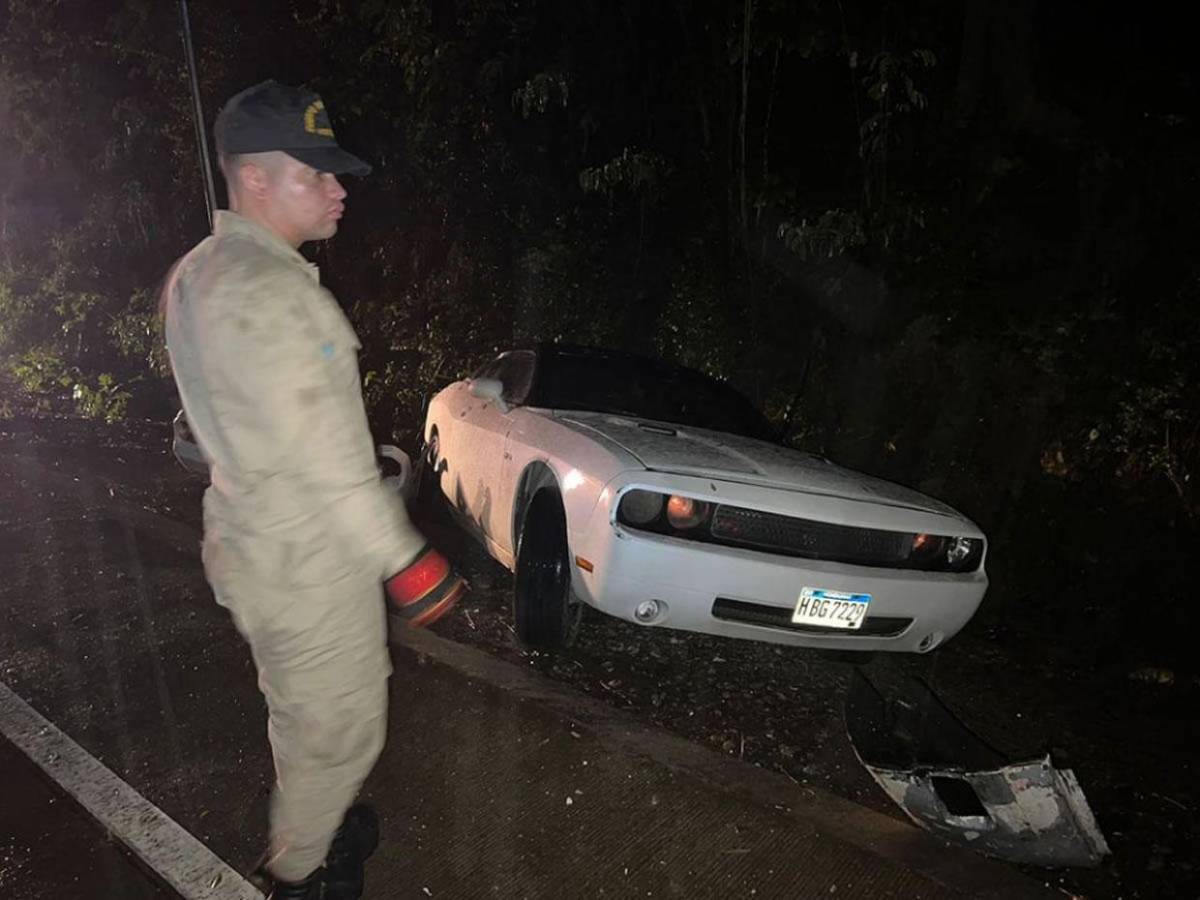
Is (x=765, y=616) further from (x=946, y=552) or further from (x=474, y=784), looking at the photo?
(x=474, y=784)

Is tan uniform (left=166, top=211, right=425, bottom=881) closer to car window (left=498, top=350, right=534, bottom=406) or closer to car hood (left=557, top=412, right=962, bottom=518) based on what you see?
car hood (left=557, top=412, right=962, bottom=518)

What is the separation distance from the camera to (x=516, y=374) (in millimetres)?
4898

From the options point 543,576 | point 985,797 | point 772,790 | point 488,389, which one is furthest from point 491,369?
point 985,797

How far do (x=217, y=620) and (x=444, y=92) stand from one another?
707 cm

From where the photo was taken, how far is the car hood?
10.9 ft

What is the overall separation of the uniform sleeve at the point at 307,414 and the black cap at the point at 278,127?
309 mm

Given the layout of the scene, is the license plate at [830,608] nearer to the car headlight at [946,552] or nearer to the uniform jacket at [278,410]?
the car headlight at [946,552]

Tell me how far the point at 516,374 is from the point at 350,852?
3132 mm

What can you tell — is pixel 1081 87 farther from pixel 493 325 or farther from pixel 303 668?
pixel 303 668

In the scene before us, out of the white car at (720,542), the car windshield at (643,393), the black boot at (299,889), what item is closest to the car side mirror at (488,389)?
the car windshield at (643,393)

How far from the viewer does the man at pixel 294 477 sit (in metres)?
1.68

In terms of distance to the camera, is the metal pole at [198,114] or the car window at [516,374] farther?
the car window at [516,374]

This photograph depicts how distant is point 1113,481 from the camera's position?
18.1 feet

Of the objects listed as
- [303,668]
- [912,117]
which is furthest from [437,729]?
[912,117]
